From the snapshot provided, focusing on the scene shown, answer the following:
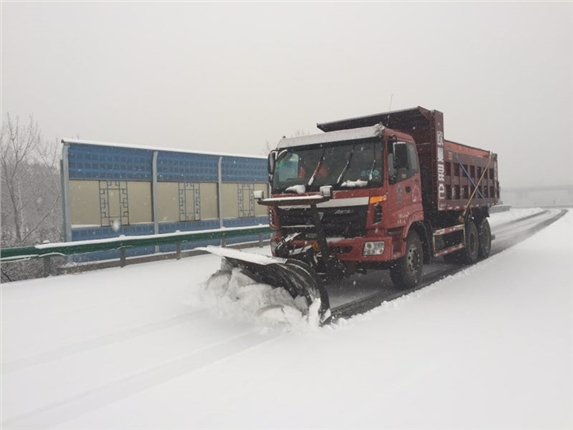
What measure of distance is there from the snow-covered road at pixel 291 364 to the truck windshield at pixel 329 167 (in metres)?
2.12

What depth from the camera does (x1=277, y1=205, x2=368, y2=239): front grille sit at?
6.57m

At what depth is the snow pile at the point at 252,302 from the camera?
528 cm

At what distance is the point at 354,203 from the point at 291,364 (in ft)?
10.3

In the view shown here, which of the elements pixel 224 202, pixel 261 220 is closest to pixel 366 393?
pixel 224 202

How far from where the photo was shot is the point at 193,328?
548 centimetres

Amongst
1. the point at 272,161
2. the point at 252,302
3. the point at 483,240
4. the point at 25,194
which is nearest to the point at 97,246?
the point at 272,161

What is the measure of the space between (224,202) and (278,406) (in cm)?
1335

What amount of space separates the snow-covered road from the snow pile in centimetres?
7

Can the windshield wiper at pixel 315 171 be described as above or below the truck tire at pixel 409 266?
above

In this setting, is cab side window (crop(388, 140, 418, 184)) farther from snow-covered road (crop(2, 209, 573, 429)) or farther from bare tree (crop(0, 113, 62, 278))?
bare tree (crop(0, 113, 62, 278))

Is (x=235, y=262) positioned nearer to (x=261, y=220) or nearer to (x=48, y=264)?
(x=48, y=264)

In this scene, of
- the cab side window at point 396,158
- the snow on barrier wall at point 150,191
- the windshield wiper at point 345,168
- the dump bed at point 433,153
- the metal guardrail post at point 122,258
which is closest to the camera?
the cab side window at point 396,158

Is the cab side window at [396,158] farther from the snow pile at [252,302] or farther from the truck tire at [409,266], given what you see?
the snow pile at [252,302]

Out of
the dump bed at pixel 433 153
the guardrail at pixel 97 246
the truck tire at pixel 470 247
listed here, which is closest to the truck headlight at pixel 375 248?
the dump bed at pixel 433 153
